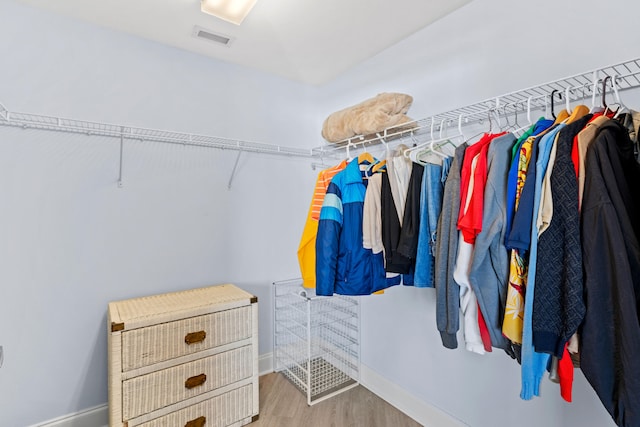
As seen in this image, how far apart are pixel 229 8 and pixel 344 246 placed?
134cm

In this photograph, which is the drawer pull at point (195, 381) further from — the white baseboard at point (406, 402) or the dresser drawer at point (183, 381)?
the white baseboard at point (406, 402)

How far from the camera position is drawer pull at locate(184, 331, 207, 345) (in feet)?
5.34

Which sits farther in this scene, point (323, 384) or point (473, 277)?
point (323, 384)

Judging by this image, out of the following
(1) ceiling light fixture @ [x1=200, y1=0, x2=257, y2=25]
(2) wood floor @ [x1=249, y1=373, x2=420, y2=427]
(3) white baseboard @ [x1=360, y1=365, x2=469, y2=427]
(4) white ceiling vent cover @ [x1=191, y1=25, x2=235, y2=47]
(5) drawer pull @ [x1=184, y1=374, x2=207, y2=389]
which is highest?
(4) white ceiling vent cover @ [x1=191, y1=25, x2=235, y2=47]

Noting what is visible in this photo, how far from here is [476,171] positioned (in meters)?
1.09

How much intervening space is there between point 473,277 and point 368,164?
2.76 ft

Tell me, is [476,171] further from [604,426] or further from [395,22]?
[395,22]

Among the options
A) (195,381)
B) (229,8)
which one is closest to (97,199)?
(195,381)

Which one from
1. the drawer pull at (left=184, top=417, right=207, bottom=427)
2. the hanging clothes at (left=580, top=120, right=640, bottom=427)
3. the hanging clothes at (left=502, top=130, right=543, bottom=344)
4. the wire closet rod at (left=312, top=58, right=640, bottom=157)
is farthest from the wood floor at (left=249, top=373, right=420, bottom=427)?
the wire closet rod at (left=312, top=58, right=640, bottom=157)

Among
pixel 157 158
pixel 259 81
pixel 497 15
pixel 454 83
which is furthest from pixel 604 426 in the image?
pixel 259 81

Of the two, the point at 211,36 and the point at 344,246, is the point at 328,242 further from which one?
the point at 211,36

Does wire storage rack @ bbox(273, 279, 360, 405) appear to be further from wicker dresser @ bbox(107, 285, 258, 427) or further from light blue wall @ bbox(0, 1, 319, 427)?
wicker dresser @ bbox(107, 285, 258, 427)

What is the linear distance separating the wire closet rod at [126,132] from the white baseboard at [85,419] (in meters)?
1.53

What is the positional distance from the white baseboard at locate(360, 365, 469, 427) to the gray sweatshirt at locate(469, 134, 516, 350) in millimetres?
988
